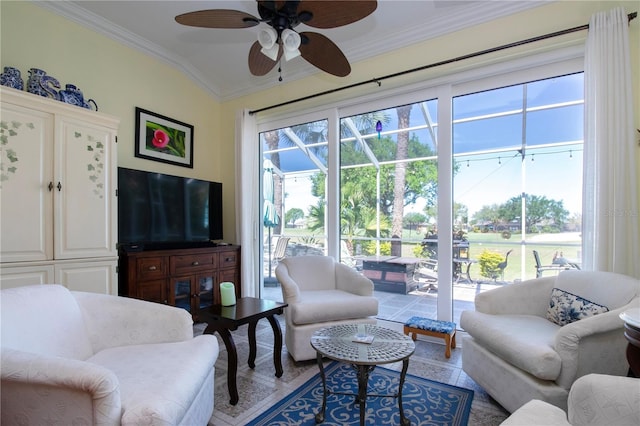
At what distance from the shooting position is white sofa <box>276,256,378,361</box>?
245 centimetres

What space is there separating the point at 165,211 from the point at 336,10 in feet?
8.66

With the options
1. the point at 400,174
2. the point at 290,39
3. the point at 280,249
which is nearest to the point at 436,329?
the point at 400,174

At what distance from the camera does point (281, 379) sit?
222cm

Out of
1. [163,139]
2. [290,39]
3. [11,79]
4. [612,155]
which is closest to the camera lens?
[290,39]

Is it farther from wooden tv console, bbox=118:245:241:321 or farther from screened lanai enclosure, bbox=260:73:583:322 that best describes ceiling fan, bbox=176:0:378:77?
wooden tv console, bbox=118:245:241:321

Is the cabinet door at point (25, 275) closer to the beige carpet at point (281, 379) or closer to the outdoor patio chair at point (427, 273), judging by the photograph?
the beige carpet at point (281, 379)

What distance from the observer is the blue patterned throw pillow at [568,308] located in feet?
5.98

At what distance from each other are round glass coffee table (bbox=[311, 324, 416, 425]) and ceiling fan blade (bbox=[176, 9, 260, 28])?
1795 mm

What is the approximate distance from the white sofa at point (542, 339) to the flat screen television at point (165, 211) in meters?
2.91

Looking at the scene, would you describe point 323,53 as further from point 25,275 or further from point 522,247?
point 25,275

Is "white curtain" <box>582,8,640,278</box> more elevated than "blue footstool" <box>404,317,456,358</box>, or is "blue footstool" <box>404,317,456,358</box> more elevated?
"white curtain" <box>582,8,640,278</box>

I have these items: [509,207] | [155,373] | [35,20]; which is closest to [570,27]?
[509,207]

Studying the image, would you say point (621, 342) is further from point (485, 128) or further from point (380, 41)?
point (380, 41)

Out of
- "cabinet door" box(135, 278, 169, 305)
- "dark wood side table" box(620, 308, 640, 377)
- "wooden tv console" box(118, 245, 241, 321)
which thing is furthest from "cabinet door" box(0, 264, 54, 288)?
"dark wood side table" box(620, 308, 640, 377)
